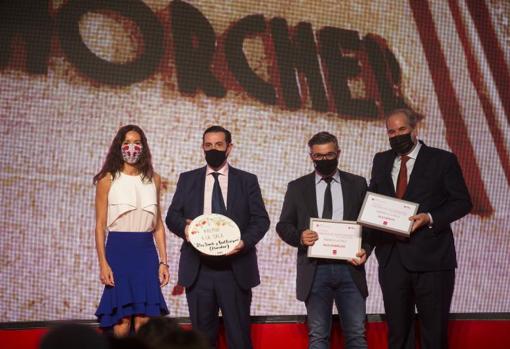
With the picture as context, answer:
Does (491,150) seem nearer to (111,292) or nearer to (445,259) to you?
(445,259)

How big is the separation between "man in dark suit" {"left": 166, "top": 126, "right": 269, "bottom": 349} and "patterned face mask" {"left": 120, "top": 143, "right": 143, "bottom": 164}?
301 millimetres

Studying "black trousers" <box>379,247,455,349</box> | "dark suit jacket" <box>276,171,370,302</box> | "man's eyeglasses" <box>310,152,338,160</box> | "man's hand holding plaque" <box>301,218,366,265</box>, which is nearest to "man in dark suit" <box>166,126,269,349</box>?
"dark suit jacket" <box>276,171,370,302</box>

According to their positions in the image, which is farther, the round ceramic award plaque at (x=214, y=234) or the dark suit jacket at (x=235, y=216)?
the dark suit jacket at (x=235, y=216)

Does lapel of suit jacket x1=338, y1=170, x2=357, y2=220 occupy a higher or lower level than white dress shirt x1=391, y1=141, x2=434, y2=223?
lower

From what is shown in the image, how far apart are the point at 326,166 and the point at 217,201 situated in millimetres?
554

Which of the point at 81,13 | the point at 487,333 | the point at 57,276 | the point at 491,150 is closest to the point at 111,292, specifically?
the point at 57,276

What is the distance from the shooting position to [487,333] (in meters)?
4.49

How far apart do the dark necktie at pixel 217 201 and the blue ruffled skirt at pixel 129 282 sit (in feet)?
1.17

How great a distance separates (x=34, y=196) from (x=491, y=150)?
10.0 ft

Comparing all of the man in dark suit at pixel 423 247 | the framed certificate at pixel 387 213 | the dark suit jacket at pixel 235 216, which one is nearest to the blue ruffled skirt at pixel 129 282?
the dark suit jacket at pixel 235 216

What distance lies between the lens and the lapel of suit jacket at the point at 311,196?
3.68 m

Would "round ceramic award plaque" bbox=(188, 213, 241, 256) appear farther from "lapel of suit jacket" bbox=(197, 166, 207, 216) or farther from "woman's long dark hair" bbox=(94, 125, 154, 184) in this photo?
"woman's long dark hair" bbox=(94, 125, 154, 184)

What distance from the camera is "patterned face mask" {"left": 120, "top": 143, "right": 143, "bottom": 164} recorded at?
11.7 ft

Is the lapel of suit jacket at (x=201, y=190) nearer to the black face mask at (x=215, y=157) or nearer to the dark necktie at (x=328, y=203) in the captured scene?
the black face mask at (x=215, y=157)
